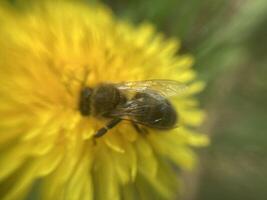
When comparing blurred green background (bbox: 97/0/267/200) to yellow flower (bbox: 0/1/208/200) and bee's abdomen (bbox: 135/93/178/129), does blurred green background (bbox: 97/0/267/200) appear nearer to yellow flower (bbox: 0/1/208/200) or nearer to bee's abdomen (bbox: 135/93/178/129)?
yellow flower (bbox: 0/1/208/200)

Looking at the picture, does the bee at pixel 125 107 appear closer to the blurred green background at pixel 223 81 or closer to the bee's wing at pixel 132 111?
the bee's wing at pixel 132 111

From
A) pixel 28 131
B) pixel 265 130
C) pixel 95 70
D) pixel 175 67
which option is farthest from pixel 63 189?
pixel 265 130

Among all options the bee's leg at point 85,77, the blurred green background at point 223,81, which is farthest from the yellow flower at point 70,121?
the blurred green background at point 223,81

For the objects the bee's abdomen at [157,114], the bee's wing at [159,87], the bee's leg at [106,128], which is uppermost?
the bee's wing at [159,87]

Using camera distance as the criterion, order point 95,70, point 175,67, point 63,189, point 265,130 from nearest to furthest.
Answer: point 63,189 → point 95,70 → point 175,67 → point 265,130

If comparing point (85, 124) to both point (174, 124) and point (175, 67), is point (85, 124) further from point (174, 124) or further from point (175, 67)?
point (175, 67)
